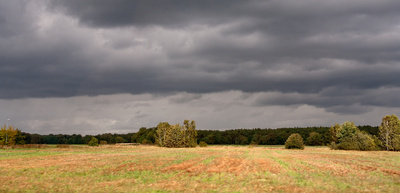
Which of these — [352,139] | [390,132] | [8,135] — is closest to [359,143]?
[352,139]

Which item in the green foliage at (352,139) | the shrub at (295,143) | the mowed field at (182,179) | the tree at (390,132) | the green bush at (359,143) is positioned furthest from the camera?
the tree at (390,132)

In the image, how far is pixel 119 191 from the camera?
23.1 metres

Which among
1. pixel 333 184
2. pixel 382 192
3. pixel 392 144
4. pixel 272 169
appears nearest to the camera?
pixel 382 192

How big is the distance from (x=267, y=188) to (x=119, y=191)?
10.8 metres

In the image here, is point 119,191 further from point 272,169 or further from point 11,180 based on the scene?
point 272,169

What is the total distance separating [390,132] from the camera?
97.0m

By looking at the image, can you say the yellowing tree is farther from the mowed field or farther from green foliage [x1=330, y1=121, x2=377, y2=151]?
green foliage [x1=330, y1=121, x2=377, y2=151]

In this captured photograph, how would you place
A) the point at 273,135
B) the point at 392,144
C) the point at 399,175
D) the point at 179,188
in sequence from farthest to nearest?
1. the point at 273,135
2. the point at 392,144
3. the point at 399,175
4. the point at 179,188

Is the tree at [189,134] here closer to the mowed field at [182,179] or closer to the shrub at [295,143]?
the shrub at [295,143]

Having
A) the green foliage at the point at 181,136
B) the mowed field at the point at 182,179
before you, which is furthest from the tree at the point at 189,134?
the mowed field at the point at 182,179

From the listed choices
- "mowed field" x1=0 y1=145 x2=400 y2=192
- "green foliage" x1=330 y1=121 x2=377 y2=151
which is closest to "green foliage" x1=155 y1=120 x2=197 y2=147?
"green foliage" x1=330 y1=121 x2=377 y2=151

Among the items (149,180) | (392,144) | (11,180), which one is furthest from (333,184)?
(392,144)

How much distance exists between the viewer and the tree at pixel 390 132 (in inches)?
3765

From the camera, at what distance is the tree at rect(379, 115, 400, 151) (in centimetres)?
9562
